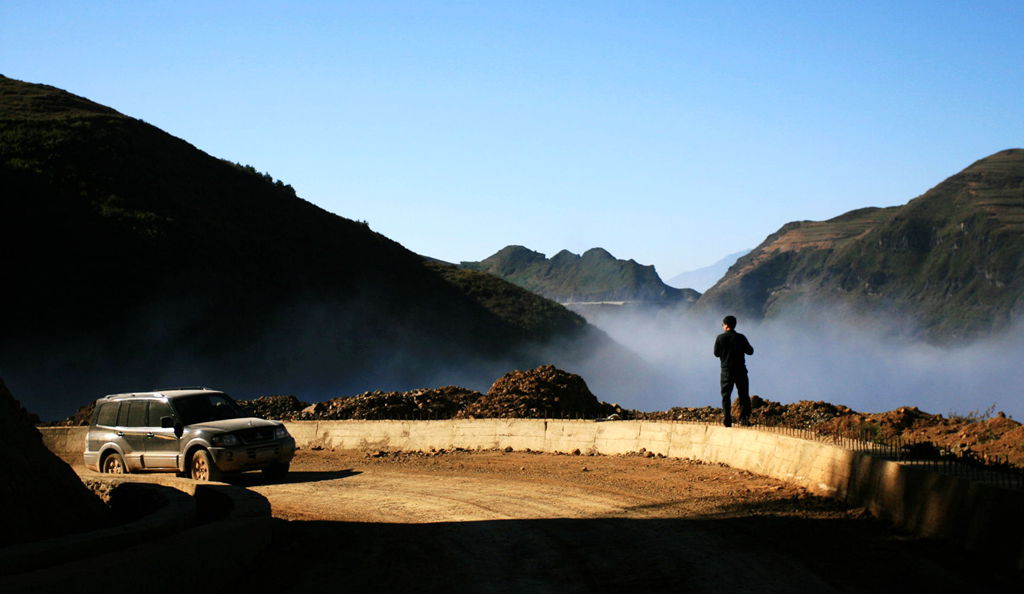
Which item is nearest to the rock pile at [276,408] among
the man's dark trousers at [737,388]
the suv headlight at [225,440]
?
the suv headlight at [225,440]

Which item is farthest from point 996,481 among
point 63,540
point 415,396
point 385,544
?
point 415,396

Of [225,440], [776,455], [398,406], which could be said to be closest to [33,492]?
[225,440]

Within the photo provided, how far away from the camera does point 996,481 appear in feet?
29.6

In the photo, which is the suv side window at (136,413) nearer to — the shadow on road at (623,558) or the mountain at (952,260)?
the shadow on road at (623,558)

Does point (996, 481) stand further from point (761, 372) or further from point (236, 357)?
point (761, 372)

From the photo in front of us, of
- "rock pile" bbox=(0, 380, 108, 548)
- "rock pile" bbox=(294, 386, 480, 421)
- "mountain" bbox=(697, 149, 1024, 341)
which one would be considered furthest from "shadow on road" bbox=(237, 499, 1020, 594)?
"mountain" bbox=(697, 149, 1024, 341)

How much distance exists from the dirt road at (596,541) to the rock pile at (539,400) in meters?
9.20

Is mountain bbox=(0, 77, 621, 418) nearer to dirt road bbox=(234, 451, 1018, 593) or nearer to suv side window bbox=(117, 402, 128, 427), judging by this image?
suv side window bbox=(117, 402, 128, 427)

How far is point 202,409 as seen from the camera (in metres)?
18.6

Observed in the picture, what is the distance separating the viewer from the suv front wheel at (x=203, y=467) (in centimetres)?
1727

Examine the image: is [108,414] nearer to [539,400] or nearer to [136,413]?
[136,413]

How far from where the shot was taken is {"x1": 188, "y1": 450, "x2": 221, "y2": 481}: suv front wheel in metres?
17.3

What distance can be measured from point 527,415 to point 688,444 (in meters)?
8.11

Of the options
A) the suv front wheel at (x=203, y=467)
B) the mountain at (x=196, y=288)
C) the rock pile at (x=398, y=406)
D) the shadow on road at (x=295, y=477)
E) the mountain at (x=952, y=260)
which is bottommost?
the shadow on road at (x=295, y=477)
